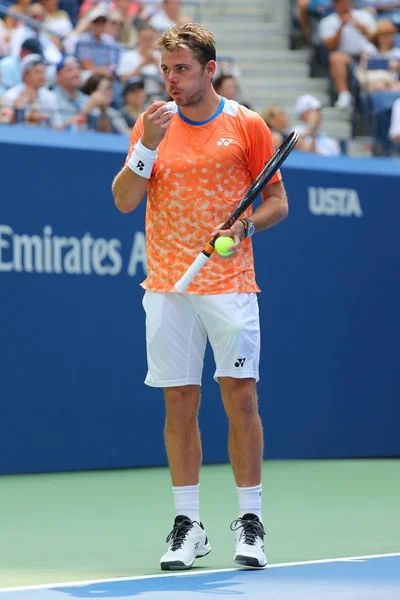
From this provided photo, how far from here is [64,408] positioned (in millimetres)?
9094

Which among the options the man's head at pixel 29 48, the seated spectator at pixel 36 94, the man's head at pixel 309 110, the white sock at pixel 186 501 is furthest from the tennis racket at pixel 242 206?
the man's head at pixel 309 110

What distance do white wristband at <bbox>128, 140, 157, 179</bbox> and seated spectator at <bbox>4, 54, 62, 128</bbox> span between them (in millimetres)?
4864

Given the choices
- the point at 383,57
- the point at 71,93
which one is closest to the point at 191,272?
the point at 71,93

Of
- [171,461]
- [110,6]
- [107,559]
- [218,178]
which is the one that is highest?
[110,6]

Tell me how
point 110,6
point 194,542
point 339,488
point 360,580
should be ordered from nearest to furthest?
point 360,580
point 194,542
point 339,488
point 110,6

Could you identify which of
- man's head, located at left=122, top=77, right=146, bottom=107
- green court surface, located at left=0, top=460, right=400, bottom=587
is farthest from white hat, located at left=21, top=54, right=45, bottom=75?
green court surface, located at left=0, top=460, right=400, bottom=587

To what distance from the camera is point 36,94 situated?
10.4 m

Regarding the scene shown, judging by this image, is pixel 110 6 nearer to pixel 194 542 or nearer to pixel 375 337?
pixel 375 337

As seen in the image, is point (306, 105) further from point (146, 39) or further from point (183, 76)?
point (183, 76)

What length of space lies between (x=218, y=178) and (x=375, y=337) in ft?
18.7

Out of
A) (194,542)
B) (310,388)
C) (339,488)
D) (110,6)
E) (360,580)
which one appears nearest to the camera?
(360,580)

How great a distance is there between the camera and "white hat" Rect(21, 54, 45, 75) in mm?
10430

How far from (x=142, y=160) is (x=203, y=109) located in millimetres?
365

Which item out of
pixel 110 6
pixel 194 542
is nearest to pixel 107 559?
pixel 194 542
